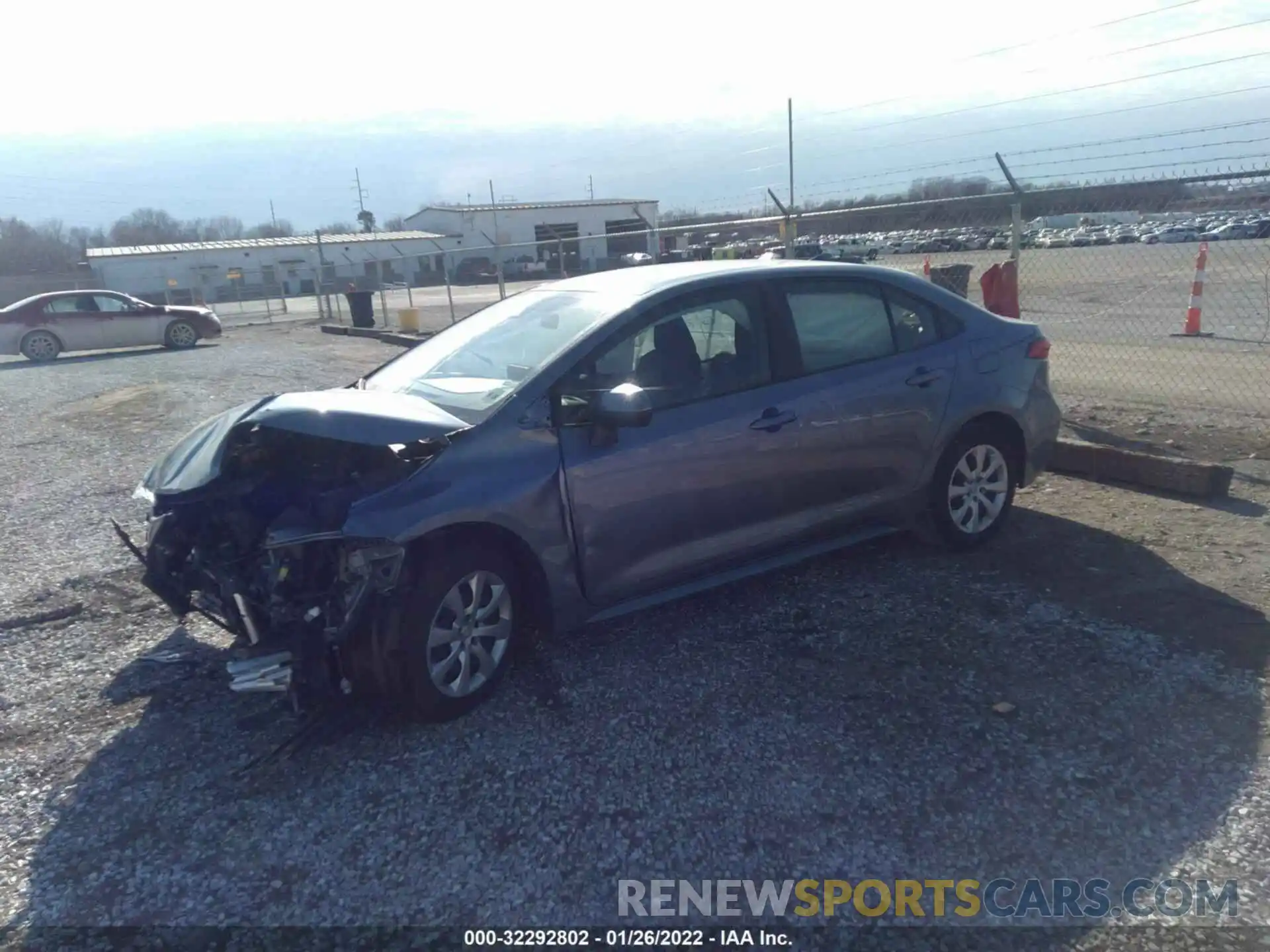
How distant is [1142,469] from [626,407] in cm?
420

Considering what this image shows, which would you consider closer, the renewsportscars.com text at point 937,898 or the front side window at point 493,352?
the renewsportscars.com text at point 937,898

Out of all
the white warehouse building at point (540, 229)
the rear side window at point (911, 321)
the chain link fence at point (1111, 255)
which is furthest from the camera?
the white warehouse building at point (540, 229)

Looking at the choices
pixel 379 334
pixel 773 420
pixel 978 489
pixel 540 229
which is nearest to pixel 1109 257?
pixel 379 334

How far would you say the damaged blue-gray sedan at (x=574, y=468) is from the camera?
145 inches

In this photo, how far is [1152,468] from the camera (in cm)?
631

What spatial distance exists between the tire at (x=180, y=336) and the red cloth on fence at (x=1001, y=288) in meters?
19.5

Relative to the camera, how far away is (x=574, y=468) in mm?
4035

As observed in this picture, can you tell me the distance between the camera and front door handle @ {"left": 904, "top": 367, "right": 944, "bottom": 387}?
16.8 ft

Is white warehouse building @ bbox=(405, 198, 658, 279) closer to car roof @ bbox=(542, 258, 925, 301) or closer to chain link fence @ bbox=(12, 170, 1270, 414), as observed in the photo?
chain link fence @ bbox=(12, 170, 1270, 414)

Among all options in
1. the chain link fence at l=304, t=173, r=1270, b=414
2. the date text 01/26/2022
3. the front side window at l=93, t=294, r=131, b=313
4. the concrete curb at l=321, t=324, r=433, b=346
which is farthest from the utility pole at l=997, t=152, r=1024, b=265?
the front side window at l=93, t=294, r=131, b=313

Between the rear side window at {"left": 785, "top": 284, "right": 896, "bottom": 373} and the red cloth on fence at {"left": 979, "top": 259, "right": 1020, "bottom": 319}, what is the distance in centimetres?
326

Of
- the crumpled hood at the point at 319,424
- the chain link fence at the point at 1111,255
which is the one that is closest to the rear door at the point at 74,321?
the chain link fence at the point at 1111,255

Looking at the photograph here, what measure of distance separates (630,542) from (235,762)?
178 cm

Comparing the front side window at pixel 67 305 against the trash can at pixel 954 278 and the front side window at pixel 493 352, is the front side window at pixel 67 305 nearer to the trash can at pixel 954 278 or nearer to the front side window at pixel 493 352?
the trash can at pixel 954 278
